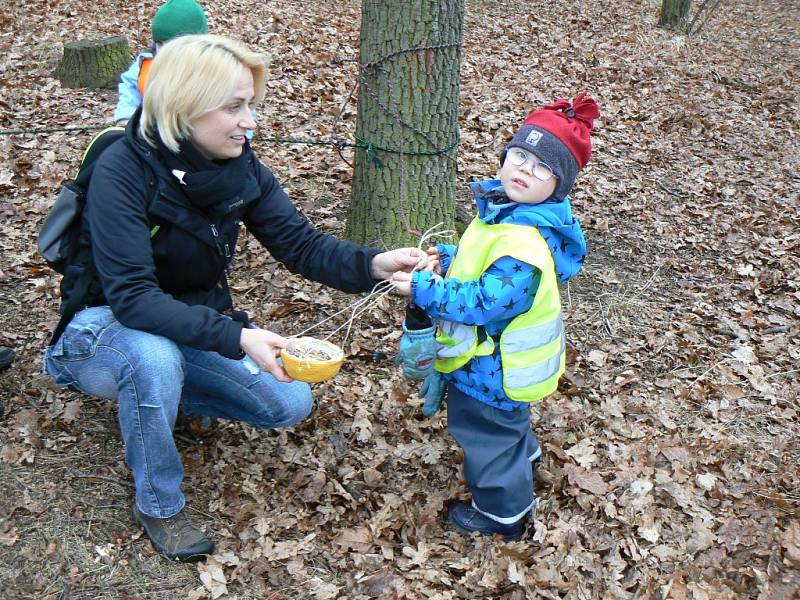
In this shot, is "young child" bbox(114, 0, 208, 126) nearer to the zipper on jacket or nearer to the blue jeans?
the zipper on jacket

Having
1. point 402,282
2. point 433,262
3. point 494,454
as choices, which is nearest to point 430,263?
point 433,262

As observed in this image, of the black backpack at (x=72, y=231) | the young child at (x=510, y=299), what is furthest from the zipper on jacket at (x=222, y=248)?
the young child at (x=510, y=299)

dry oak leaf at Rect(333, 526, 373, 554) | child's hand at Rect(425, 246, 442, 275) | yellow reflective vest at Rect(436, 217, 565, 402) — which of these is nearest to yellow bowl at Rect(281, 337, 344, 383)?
yellow reflective vest at Rect(436, 217, 565, 402)

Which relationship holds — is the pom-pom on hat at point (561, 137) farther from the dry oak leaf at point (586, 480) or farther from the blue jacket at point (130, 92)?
the blue jacket at point (130, 92)

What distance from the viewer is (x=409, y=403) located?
406 centimetres

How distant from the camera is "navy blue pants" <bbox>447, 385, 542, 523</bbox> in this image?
10.2 feet

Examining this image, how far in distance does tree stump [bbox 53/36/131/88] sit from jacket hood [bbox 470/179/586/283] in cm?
635

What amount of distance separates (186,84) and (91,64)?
19.5ft

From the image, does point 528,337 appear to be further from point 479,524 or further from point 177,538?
point 177,538

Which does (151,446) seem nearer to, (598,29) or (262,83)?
(262,83)

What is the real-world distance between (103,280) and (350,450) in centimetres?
165

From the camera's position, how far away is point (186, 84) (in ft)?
8.72

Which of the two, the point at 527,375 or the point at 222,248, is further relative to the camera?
the point at 222,248

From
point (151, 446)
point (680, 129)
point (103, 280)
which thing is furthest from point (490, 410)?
point (680, 129)
